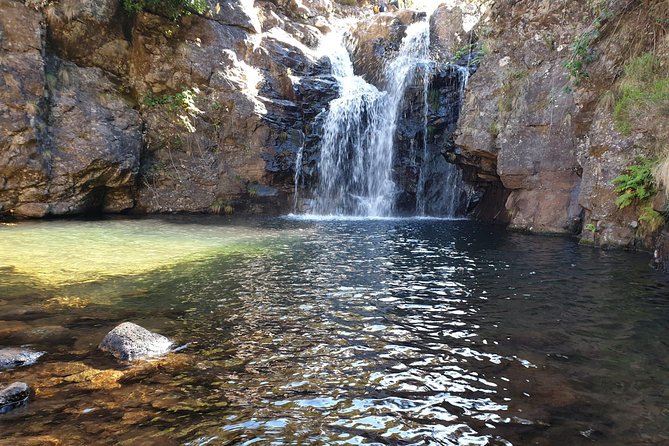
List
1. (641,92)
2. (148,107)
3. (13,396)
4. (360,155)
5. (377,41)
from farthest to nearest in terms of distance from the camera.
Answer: (377,41)
(360,155)
(148,107)
(641,92)
(13,396)

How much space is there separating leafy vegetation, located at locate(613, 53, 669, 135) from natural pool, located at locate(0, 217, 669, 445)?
359 centimetres

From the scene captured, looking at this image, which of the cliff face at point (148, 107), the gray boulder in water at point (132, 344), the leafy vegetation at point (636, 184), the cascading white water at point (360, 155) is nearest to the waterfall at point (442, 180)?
the cascading white water at point (360, 155)

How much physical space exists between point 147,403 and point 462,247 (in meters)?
8.47

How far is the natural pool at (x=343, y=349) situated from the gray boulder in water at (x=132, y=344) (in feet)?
0.45

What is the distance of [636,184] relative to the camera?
9672 mm

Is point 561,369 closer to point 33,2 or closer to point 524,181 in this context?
point 524,181

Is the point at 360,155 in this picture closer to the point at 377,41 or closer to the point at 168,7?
the point at 377,41

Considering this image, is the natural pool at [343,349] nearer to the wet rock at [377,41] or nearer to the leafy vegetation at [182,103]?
the leafy vegetation at [182,103]

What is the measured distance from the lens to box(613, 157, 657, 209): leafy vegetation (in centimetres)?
948

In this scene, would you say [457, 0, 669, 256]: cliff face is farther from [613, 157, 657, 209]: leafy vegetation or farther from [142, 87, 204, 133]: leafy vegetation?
[142, 87, 204, 133]: leafy vegetation

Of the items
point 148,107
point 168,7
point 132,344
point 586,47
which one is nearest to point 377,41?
point 168,7

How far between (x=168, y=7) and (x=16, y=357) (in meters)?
17.9

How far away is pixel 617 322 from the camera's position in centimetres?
514

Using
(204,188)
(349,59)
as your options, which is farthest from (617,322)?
(349,59)
